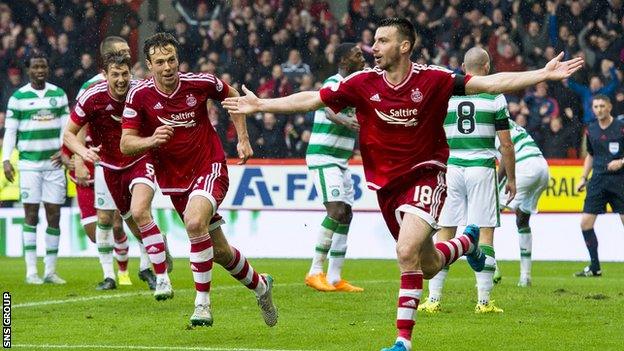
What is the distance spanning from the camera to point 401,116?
9102 millimetres

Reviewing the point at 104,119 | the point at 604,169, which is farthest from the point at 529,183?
the point at 104,119

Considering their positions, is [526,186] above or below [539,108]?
below

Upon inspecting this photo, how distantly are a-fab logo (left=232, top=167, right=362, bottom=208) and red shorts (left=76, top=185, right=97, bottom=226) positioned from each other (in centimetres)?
600

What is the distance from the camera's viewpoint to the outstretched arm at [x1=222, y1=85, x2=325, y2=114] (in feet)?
29.6

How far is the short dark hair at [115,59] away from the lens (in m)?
12.8

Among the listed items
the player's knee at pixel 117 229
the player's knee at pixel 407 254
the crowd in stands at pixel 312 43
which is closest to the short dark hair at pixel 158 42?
the player's knee at pixel 407 254

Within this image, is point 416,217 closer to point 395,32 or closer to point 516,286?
point 395,32

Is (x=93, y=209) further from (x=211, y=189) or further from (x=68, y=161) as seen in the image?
(x=211, y=189)

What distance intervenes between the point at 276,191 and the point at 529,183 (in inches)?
266

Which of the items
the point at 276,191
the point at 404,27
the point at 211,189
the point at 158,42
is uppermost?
the point at 404,27

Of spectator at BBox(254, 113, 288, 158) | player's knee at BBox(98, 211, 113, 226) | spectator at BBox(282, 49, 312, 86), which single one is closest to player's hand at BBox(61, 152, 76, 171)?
player's knee at BBox(98, 211, 113, 226)

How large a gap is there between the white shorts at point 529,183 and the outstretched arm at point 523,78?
21.3 ft

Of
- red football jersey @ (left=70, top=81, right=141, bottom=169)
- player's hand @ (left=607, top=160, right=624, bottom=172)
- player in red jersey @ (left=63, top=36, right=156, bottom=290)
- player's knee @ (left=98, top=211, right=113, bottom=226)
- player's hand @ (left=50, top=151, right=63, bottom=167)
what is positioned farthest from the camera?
player's hand @ (left=607, top=160, right=624, bottom=172)

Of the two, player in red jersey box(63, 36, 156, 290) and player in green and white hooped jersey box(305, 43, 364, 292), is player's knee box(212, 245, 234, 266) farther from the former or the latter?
player in green and white hooped jersey box(305, 43, 364, 292)
